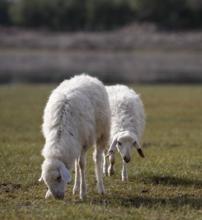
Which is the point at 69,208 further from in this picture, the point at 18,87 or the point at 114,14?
the point at 114,14

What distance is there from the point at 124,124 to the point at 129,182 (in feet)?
4.55

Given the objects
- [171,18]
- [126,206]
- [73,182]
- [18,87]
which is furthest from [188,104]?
[171,18]

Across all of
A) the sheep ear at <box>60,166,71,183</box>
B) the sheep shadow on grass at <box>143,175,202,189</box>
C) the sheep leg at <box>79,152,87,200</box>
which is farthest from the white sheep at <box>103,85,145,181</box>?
the sheep ear at <box>60,166,71,183</box>

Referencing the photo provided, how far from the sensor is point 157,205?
10.7 metres

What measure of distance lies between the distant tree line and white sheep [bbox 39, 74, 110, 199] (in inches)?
4248

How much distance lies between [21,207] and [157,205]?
6.77ft

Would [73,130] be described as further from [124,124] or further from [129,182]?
[124,124]

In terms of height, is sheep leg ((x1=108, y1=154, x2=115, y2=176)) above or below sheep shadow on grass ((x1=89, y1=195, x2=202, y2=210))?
below

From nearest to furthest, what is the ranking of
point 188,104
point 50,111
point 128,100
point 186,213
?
1. point 186,213
2. point 50,111
3. point 128,100
4. point 188,104

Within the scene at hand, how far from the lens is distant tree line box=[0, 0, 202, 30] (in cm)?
12338

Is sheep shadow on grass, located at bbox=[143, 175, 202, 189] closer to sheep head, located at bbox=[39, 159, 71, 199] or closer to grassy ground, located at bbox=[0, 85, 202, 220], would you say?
grassy ground, located at bbox=[0, 85, 202, 220]

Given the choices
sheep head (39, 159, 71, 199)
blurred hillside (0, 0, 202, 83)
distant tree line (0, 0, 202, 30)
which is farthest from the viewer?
distant tree line (0, 0, 202, 30)

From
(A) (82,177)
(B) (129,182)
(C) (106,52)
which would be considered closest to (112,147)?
(B) (129,182)

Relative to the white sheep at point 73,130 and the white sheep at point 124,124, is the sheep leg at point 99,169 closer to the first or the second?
the white sheep at point 73,130
